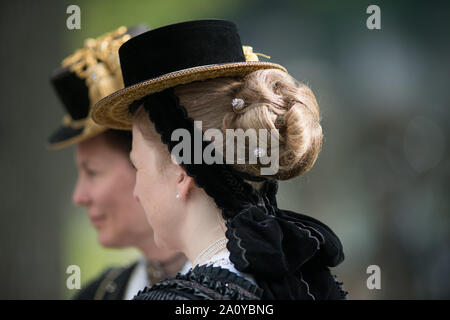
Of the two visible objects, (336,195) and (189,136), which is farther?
(336,195)

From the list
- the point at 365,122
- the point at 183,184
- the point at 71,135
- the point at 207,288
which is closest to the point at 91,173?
the point at 71,135

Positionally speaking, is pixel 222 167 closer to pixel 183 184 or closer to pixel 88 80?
pixel 183 184

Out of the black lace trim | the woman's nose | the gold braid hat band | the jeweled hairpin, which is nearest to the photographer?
the black lace trim

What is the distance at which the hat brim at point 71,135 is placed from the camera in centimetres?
293

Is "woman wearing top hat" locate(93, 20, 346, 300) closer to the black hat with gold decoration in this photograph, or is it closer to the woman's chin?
the black hat with gold decoration

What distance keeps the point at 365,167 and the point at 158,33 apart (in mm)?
5415

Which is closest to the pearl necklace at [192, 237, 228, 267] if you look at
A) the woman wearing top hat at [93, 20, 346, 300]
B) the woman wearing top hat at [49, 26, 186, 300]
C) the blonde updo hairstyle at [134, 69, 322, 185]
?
the woman wearing top hat at [93, 20, 346, 300]

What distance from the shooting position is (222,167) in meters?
1.71

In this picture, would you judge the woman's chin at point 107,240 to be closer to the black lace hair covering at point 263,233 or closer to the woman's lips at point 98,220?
the woman's lips at point 98,220

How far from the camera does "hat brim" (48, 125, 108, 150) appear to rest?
293cm

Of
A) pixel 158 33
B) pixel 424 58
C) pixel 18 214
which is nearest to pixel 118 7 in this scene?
pixel 18 214

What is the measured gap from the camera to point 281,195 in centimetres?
599

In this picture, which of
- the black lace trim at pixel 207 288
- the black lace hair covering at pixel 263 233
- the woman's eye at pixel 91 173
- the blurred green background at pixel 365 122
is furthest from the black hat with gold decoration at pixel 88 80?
the blurred green background at pixel 365 122
